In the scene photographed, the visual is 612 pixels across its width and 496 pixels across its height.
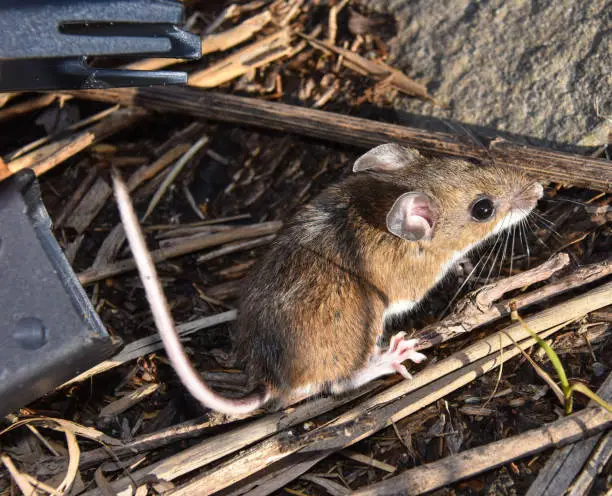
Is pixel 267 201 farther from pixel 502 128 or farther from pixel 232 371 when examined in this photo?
pixel 502 128

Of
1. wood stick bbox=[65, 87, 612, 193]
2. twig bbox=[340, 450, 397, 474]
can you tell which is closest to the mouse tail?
twig bbox=[340, 450, 397, 474]

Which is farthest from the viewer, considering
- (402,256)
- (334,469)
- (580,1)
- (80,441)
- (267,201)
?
(267,201)

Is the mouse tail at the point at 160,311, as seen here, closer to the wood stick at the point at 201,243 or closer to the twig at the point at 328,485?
the twig at the point at 328,485

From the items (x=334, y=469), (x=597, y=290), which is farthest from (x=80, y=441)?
(x=597, y=290)

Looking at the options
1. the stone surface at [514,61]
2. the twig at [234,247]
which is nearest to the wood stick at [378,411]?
the stone surface at [514,61]

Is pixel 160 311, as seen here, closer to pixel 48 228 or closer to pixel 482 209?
pixel 48 228

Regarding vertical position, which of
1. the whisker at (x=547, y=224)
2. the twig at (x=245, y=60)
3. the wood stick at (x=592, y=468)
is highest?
the twig at (x=245, y=60)

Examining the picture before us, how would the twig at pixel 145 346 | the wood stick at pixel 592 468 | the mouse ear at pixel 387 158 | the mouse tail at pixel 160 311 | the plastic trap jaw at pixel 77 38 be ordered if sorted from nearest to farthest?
the mouse tail at pixel 160 311 → the plastic trap jaw at pixel 77 38 → the wood stick at pixel 592 468 → the twig at pixel 145 346 → the mouse ear at pixel 387 158
